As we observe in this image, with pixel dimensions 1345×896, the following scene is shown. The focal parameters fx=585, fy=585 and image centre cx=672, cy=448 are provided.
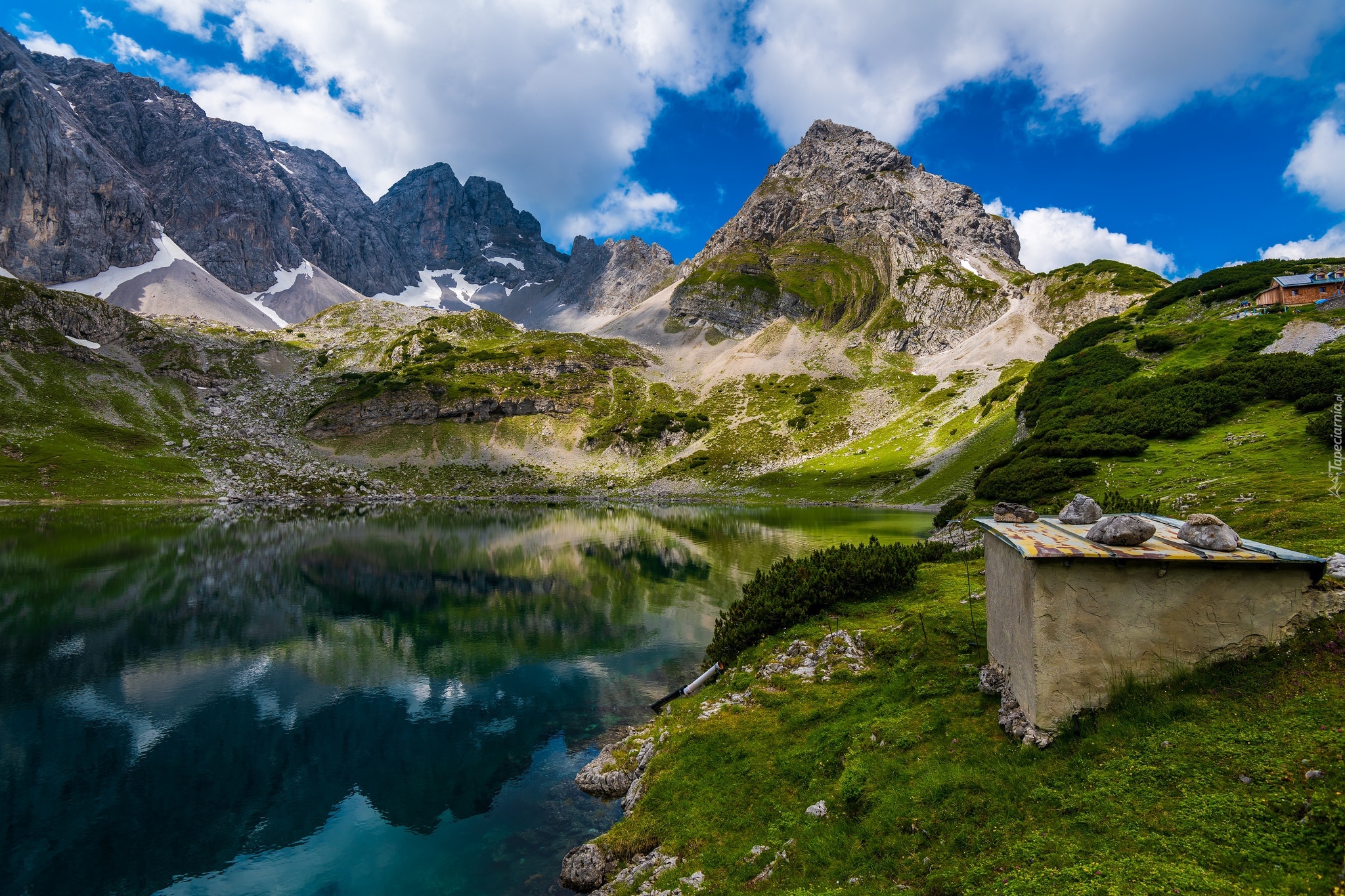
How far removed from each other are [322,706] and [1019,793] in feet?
91.3

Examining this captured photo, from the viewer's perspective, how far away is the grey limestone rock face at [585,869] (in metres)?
14.0

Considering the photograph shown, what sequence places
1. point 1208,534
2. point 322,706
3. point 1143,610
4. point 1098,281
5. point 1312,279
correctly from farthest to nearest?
point 1098,281
point 1312,279
point 322,706
point 1208,534
point 1143,610

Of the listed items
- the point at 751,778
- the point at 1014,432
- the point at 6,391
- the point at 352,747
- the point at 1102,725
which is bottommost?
the point at 352,747

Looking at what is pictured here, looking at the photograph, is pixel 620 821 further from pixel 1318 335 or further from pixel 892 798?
pixel 1318 335

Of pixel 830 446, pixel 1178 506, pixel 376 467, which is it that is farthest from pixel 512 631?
pixel 376 467

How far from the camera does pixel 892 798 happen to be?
1118 centimetres

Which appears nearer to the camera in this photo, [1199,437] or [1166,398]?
[1199,437]

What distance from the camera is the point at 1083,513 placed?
45.6 ft

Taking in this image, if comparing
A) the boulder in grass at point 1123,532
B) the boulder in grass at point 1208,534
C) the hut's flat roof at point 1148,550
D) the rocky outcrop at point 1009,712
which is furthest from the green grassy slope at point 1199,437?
the rocky outcrop at point 1009,712

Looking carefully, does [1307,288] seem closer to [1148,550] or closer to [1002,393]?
[1002,393]

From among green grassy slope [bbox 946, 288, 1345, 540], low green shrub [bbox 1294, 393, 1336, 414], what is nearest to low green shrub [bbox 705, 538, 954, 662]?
green grassy slope [bbox 946, 288, 1345, 540]

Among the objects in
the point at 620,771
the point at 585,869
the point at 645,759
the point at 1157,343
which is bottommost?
the point at 620,771

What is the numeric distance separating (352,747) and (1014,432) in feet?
297

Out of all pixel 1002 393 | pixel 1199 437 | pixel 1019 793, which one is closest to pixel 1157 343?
pixel 1199 437
